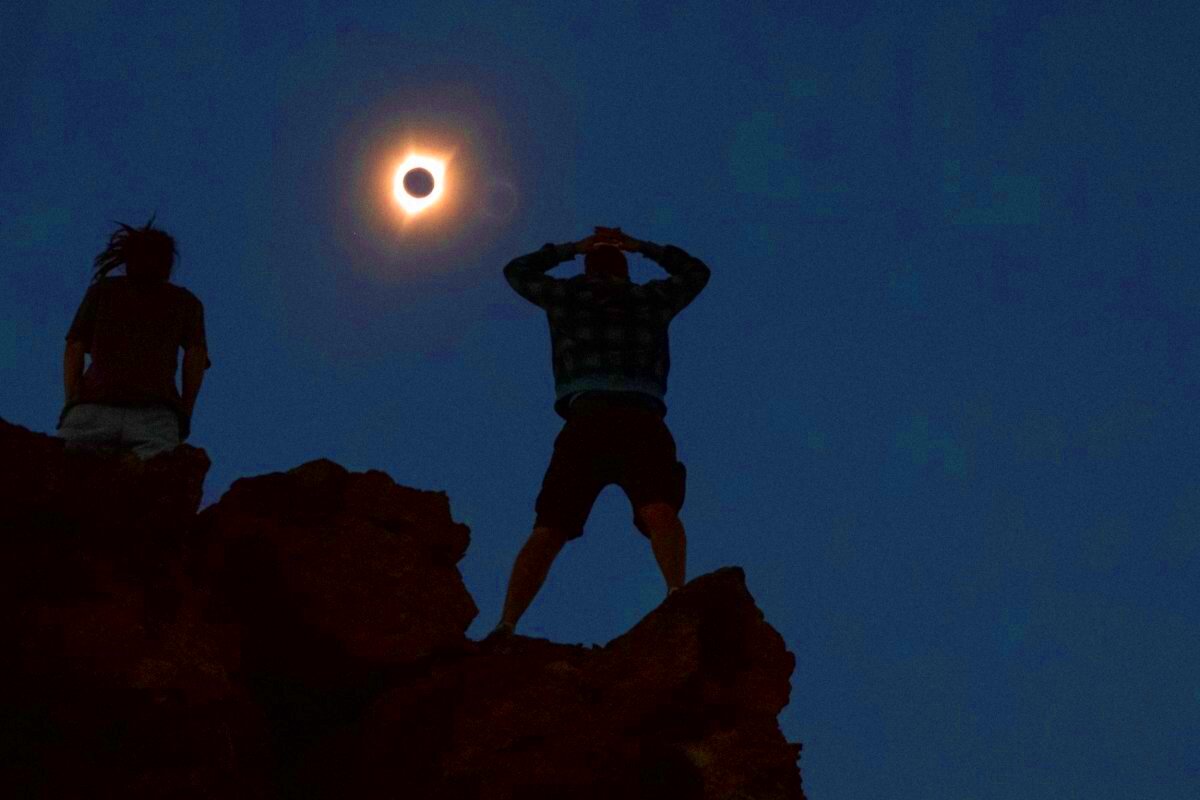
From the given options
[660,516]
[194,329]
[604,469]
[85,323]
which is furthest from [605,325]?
[85,323]

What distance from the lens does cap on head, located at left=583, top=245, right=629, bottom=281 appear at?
31.0 ft

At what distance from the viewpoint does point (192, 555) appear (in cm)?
834

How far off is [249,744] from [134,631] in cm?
108

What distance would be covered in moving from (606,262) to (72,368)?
13.2 ft

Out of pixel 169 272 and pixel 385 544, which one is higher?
pixel 169 272

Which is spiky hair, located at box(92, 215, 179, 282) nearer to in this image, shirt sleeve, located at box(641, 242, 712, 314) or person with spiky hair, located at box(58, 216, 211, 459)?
person with spiky hair, located at box(58, 216, 211, 459)

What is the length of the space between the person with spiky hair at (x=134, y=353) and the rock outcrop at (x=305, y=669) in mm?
303

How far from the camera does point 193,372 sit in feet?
26.7

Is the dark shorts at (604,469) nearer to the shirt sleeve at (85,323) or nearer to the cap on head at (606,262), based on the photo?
the cap on head at (606,262)

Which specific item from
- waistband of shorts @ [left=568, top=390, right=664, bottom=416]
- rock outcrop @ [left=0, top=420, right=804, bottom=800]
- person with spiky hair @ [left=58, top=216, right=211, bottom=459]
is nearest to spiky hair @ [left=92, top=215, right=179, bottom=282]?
person with spiky hair @ [left=58, top=216, right=211, bottom=459]

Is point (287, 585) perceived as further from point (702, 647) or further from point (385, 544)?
point (702, 647)

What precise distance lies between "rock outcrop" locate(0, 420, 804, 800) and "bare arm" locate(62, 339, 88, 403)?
1.80ft

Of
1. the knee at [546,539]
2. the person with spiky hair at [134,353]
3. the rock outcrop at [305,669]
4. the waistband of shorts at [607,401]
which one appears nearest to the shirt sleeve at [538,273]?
the waistband of shorts at [607,401]

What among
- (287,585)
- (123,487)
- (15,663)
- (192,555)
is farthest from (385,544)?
(15,663)
